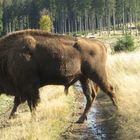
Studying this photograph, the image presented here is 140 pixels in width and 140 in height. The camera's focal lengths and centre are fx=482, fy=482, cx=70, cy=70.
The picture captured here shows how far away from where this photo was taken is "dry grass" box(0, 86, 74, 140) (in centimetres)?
901

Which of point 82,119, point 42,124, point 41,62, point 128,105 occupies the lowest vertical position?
point 82,119

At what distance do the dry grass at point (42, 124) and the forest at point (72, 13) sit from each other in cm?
8947

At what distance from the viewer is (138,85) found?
11.6 meters

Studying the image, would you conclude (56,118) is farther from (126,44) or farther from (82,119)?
(126,44)

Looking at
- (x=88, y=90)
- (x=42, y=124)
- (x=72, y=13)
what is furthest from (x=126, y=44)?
(x=72, y=13)

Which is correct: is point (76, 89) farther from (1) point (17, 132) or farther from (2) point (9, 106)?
(1) point (17, 132)

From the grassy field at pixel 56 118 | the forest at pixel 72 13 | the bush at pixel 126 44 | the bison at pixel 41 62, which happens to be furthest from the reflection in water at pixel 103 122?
the forest at pixel 72 13

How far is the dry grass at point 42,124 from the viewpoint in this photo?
29.6ft

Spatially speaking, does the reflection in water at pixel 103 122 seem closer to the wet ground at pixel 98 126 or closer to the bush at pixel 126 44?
the wet ground at pixel 98 126

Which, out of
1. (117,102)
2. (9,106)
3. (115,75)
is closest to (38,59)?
(117,102)

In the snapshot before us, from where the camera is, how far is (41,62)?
1120cm

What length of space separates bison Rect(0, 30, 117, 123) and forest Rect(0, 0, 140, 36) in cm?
8991

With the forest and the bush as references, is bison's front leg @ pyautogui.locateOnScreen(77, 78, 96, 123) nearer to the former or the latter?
the bush

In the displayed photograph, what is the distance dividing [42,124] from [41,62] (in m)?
1.70
